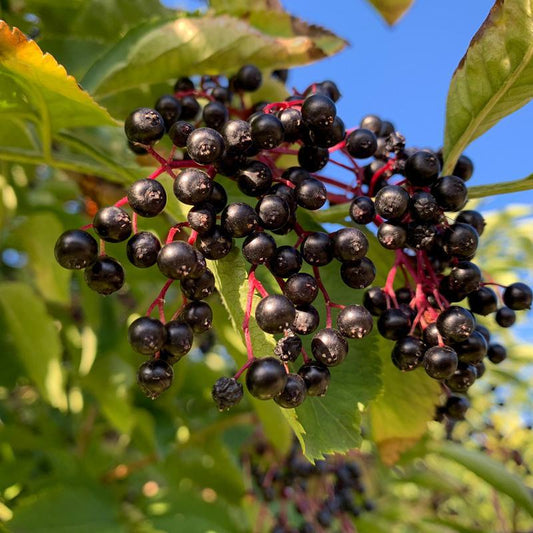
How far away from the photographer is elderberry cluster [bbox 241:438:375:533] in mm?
2164

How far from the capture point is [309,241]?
0.93 m

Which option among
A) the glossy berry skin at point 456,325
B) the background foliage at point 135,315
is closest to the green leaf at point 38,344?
the background foliage at point 135,315

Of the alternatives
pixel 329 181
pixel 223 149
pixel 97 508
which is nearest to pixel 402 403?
pixel 329 181

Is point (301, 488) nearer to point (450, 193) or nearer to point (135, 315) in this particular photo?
point (135, 315)

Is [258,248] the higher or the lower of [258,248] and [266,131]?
the lower

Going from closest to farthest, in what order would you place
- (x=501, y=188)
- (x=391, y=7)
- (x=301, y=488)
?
(x=501, y=188), (x=391, y=7), (x=301, y=488)

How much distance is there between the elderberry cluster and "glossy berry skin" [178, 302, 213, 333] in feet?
4.62

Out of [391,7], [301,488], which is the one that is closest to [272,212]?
[391,7]

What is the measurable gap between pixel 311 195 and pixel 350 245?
10 cm

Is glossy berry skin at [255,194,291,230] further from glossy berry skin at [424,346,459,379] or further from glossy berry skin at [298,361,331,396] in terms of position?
glossy berry skin at [424,346,459,379]

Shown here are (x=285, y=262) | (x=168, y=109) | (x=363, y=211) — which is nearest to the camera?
(x=285, y=262)

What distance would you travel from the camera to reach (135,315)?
6.30 ft

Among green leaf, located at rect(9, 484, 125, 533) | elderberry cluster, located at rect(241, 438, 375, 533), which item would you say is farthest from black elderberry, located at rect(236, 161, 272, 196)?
elderberry cluster, located at rect(241, 438, 375, 533)

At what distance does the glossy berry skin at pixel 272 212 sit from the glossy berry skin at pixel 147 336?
22cm
